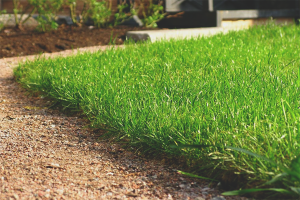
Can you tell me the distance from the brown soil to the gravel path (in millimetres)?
2812

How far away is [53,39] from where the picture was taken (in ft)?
22.3

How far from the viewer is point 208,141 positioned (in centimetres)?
237

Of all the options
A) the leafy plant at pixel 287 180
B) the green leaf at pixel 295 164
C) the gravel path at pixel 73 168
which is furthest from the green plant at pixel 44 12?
the green leaf at pixel 295 164

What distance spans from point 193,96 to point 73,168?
1.05 metres

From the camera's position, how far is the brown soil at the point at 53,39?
6.26 meters

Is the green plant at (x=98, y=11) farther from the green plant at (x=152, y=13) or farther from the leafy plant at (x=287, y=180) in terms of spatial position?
the leafy plant at (x=287, y=180)

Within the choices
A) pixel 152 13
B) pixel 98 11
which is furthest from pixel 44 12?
pixel 152 13

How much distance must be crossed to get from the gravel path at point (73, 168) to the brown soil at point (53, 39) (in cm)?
281

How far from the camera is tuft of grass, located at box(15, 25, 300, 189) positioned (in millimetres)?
2273

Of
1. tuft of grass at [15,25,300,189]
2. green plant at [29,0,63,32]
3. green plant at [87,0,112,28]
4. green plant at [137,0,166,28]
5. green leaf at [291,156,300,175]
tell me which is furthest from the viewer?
green plant at [137,0,166,28]

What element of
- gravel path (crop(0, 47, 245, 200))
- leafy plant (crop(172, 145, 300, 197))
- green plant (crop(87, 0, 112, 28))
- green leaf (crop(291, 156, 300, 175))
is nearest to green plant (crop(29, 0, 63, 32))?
green plant (crop(87, 0, 112, 28))

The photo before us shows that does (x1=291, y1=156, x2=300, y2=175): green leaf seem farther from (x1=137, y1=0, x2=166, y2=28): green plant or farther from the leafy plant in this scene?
(x1=137, y1=0, x2=166, y2=28): green plant

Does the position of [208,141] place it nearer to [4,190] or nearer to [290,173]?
[290,173]

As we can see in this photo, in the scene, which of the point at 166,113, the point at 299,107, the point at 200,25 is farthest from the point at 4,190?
the point at 200,25
